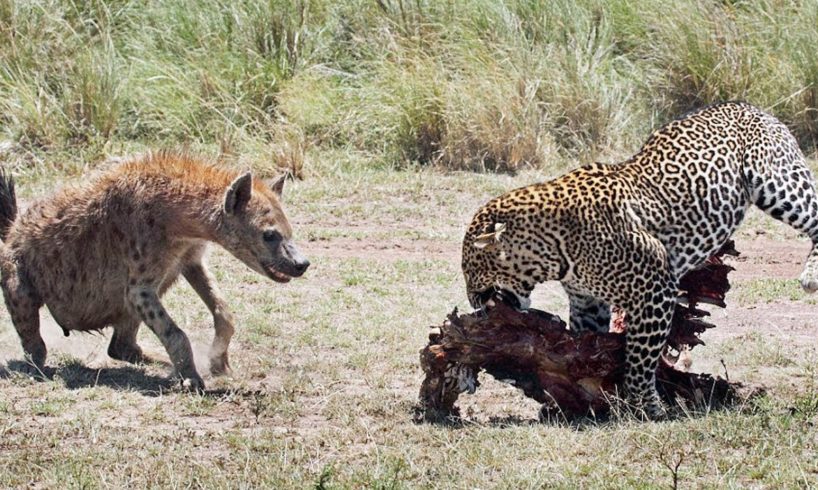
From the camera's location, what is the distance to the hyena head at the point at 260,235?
309 inches

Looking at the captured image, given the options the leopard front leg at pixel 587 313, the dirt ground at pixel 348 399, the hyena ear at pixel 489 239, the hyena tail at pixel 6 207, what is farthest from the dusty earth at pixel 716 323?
the hyena ear at pixel 489 239

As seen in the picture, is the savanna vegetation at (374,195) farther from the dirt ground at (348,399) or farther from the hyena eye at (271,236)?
the hyena eye at (271,236)

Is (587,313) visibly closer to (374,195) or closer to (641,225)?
(641,225)

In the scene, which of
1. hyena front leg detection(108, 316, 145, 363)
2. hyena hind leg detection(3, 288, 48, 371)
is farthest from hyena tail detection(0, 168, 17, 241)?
hyena front leg detection(108, 316, 145, 363)

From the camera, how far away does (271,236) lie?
787cm

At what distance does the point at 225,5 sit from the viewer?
50.0 ft

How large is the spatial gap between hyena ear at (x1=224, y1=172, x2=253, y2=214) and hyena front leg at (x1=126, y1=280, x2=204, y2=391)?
618mm

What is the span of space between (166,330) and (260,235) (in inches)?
28.3

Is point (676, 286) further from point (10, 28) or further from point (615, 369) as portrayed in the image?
point (10, 28)

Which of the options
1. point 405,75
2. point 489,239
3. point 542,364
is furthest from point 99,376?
point 405,75

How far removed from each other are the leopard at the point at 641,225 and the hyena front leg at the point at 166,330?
5.20 ft

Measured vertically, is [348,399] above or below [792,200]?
below

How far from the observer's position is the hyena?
785 cm

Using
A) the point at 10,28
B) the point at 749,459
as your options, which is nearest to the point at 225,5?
the point at 10,28
